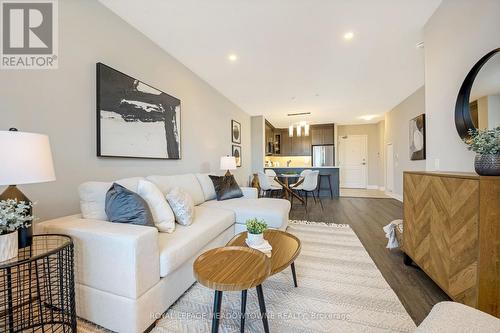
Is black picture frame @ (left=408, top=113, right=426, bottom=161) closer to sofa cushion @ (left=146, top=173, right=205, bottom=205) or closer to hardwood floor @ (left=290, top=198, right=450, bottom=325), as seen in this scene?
hardwood floor @ (left=290, top=198, right=450, bottom=325)

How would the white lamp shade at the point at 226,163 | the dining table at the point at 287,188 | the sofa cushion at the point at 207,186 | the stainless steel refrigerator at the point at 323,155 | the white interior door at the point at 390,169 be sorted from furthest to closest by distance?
the stainless steel refrigerator at the point at 323,155 → the white interior door at the point at 390,169 → the dining table at the point at 287,188 → the white lamp shade at the point at 226,163 → the sofa cushion at the point at 207,186

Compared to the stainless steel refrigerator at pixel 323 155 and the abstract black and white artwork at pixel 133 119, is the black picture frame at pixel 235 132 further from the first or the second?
the stainless steel refrigerator at pixel 323 155

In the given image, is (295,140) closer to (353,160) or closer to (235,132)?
(353,160)

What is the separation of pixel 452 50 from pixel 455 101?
48 cm

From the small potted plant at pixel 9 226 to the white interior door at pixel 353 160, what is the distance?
9010mm

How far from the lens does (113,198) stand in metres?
1.54

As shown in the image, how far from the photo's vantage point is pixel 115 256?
3.98 ft

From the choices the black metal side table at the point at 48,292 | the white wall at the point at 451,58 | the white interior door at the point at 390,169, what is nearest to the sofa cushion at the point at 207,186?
the black metal side table at the point at 48,292

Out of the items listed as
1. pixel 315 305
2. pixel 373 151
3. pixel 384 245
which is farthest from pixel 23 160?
pixel 373 151

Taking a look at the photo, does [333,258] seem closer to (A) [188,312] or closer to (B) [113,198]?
(A) [188,312]

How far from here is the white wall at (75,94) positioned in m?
1.54

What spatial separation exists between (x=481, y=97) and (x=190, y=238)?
2.42 m

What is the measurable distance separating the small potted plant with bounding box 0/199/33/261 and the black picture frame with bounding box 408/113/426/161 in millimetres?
5470

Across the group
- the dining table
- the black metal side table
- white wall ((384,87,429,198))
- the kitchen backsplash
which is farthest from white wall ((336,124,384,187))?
the black metal side table
